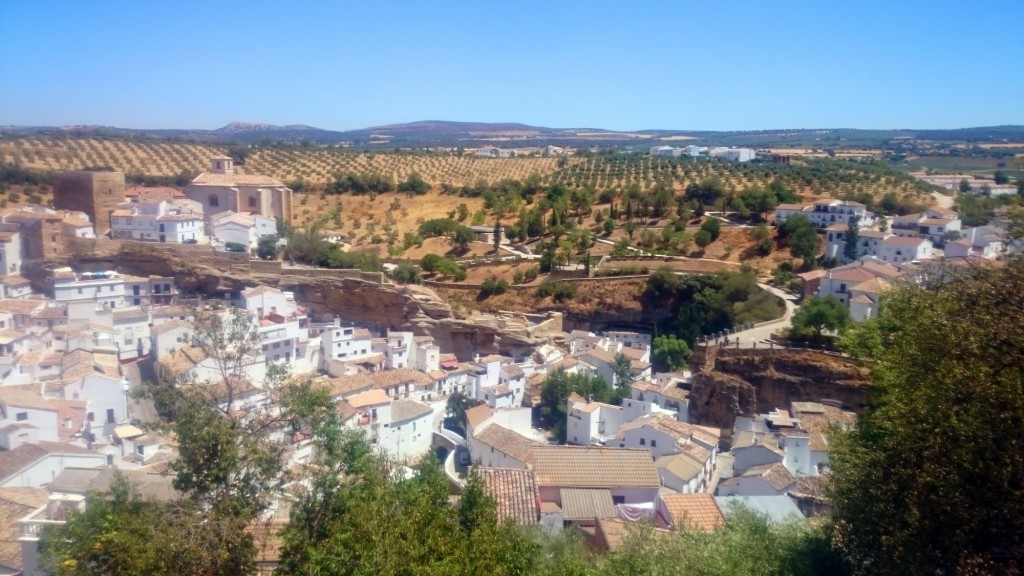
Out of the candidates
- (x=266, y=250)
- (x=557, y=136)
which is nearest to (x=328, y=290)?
(x=266, y=250)

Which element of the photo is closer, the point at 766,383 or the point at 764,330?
the point at 766,383

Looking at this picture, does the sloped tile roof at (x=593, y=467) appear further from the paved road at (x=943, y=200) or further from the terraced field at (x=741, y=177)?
the paved road at (x=943, y=200)

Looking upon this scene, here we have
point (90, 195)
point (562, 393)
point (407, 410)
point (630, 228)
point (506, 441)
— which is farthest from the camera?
point (630, 228)

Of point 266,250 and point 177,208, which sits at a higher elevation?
point 177,208

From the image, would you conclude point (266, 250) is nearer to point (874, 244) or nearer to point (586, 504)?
point (586, 504)

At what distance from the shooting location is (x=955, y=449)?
18.1 feet

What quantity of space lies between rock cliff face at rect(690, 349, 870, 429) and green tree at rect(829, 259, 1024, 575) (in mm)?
12641

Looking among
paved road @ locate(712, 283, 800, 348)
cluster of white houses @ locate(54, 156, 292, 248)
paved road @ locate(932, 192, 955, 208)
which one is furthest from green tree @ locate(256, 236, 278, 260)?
paved road @ locate(932, 192, 955, 208)

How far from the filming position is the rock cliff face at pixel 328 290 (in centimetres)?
2206

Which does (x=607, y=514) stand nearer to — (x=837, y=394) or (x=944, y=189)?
(x=837, y=394)

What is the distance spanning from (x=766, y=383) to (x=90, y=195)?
21.5m

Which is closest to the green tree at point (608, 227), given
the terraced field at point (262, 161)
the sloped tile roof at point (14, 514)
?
the terraced field at point (262, 161)

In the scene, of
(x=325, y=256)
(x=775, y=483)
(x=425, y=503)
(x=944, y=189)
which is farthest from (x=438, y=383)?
(x=944, y=189)

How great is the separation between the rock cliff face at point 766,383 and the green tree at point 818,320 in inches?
27.7
